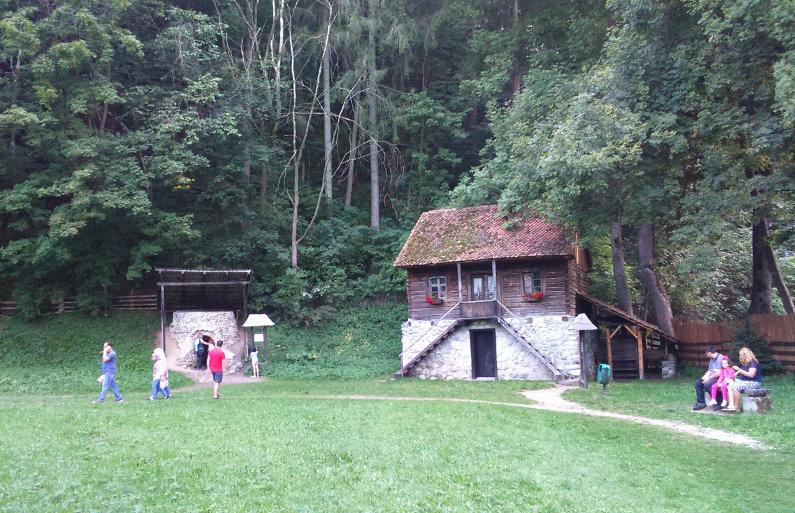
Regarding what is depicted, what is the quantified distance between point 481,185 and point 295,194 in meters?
11.1

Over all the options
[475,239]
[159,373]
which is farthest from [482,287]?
[159,373]

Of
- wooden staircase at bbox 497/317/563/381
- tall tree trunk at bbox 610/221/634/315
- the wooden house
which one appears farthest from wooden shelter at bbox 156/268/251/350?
tall tree trunk at bbox 610/221/634/315

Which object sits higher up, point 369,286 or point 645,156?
point 645,156

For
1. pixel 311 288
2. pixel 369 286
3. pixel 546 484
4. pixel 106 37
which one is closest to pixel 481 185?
pixel 369 286

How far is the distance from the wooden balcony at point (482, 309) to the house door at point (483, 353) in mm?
894

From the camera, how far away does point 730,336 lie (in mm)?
25656

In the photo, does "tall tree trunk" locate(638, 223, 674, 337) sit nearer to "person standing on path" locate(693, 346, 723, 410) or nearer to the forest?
the forest

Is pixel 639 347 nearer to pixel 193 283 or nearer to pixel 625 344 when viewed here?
pixel 625 344

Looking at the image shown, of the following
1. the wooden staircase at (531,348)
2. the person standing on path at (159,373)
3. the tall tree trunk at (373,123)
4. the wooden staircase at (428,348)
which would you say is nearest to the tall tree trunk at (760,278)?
the wooden staircase at (531,348)

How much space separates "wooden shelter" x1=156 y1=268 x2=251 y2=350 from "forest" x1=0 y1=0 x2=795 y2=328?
5.07ft

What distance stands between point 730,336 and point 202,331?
22331 mm

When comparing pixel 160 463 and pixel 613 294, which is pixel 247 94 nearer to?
pixel 613 294

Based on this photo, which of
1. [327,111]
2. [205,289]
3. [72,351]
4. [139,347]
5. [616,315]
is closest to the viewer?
[72,351]

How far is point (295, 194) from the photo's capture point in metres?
35.1
